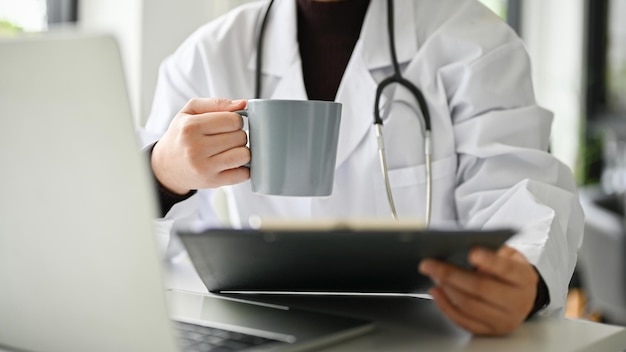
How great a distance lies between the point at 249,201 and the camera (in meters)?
1.37

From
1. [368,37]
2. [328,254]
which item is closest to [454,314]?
[328,254]

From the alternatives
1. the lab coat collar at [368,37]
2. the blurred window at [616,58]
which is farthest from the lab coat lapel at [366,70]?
the blurred window at [616,58]

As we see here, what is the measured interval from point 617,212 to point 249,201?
6.80 feet

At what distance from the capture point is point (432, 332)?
2.54 feet

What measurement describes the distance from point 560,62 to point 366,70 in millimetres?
2772

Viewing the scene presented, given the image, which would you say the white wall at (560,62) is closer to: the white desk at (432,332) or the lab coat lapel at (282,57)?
the lab coat lapel at (282,57)

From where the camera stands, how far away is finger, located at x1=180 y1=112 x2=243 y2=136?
928 millimetres

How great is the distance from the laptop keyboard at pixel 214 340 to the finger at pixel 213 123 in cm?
28

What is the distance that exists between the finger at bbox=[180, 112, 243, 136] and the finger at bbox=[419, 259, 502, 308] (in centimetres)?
32

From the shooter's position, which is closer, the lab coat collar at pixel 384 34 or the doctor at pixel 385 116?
the doctor at pixel 385 116

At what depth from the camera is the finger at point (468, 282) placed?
0.70 m

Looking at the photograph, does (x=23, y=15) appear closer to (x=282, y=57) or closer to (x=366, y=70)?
(x=282, y=57)

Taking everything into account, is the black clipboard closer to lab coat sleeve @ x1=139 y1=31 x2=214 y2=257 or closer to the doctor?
the doctor

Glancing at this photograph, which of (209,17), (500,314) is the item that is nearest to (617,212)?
(209,17)
